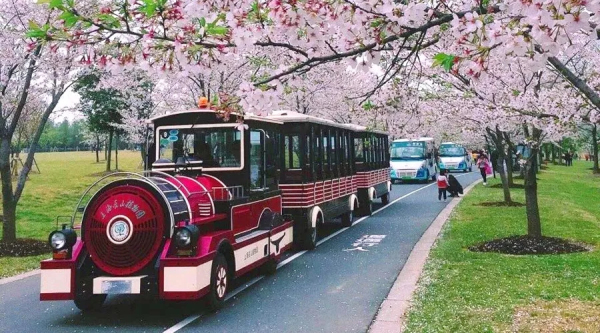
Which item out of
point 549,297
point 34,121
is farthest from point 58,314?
point 34,121

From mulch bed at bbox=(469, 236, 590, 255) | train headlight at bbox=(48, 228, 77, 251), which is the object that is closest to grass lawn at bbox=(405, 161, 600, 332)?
mulch bed at bbox=(469, 236, 590, 255)

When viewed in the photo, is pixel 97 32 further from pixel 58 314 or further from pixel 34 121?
pixel 34 121

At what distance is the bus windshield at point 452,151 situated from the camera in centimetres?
5025

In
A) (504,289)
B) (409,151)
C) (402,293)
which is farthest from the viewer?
(409,151)

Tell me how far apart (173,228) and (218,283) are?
1036mm

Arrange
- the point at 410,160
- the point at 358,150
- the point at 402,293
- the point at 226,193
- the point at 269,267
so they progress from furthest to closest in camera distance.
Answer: the point at 410,160 → the point at 358,150 → the point at 269,267 → the point at 226,193 → the point at 402,293

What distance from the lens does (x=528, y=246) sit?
11.5 metres

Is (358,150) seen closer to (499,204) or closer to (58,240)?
(499,204)

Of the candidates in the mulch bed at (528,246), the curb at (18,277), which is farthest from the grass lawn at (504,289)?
the curb at (18,277)

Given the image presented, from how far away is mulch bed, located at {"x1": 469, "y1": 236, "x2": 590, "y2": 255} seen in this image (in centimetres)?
1130

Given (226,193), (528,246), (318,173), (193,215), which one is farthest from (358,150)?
(193,215)

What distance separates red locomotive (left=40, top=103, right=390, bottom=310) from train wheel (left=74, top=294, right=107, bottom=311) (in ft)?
0.06

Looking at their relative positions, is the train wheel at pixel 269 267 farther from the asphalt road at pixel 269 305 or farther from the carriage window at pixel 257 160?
the carriage window at pixel 257 160

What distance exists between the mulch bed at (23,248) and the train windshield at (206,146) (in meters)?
5.26
